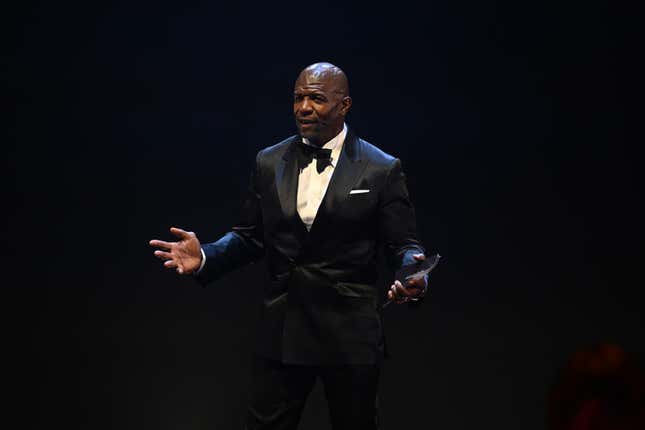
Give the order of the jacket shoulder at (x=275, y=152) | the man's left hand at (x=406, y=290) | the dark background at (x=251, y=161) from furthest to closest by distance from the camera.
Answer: the dark background at (x=251, y=161), the jacket shoulder at (x=275, y=152), the man's left hand at (x=406, y=290)

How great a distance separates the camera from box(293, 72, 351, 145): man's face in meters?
3.00

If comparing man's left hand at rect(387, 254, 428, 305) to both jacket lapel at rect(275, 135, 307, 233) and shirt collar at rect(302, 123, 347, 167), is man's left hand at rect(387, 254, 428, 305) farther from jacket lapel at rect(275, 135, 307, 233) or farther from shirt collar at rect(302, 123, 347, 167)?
shirt collar at rect(302, 123, 347, 167)

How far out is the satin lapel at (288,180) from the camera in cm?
298

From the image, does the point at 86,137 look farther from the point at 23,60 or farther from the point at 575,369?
the point at 575,369

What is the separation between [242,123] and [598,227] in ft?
4.56

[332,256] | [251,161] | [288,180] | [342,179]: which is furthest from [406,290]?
[251,161]

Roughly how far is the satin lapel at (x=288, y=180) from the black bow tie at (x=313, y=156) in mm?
20

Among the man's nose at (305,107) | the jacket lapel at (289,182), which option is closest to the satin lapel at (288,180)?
the jacket lapel at (289,182)

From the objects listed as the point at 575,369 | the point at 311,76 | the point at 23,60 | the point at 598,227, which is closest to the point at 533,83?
the point at 598,227

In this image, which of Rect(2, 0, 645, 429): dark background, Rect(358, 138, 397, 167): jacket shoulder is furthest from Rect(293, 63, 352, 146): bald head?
Rect(2, 0, 645, 429): dark background

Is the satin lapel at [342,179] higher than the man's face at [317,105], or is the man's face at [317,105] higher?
the man's face at [317,105]

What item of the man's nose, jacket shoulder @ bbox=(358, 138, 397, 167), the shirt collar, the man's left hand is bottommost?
the man's left hand

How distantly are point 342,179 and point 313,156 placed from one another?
13cm

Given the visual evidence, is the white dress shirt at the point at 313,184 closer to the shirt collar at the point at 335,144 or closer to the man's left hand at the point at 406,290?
the shirt collar at the point at 335,144
